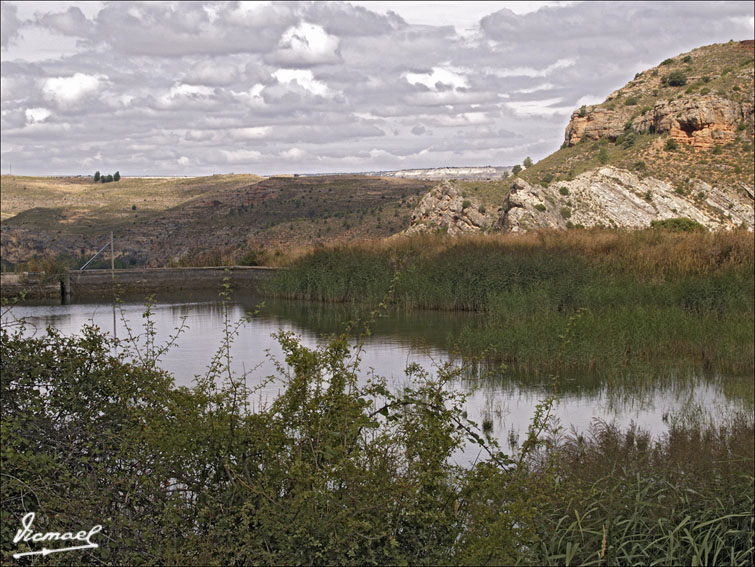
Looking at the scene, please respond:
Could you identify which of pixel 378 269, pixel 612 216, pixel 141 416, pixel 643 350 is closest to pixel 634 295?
pixel 643 350

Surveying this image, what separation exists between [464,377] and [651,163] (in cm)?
3548

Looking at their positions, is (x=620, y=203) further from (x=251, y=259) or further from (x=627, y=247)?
(x=627, y=247)

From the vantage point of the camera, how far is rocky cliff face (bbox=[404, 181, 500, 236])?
35562 mm

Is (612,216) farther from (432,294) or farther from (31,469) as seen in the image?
(31,469)

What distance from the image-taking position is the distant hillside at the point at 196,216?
174 ft

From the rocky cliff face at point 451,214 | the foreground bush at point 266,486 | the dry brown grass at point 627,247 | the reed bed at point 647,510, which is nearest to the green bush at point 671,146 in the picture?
the rocky cliff face at point 451,214

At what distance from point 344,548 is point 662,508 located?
2234 millimetres

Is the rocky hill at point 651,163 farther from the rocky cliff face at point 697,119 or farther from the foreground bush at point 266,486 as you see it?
the foreground bush at point 266,486

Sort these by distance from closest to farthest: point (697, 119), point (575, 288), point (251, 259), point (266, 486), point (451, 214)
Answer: point (266, 486)
point (575, 288)
point (251, 259)
point (451, 214)
point (697, 119)

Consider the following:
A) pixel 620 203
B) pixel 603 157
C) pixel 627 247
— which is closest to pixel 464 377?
pixel 627 247

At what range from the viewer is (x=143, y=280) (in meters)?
24.7

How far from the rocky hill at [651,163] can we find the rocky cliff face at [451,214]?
0.07 metres

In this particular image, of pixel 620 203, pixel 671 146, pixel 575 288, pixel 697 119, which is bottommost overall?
pixel 575 288

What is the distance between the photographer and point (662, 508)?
16.9 feet
